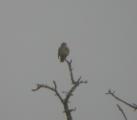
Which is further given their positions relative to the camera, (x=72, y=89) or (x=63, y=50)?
(x=63, y=50)

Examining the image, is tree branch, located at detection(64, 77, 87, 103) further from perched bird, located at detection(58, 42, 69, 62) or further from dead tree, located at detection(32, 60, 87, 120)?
perched bird, located at detection(58, 42, 69, 62)

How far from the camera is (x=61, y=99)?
820 centimetres

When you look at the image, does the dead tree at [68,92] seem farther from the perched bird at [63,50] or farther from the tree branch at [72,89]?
the perched bird at [63,50]

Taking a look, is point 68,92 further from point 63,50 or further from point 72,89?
point 63,50

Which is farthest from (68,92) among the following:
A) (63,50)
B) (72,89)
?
(63,50)

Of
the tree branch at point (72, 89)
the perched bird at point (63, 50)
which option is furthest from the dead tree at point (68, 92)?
the perched bird at point (63, 50)

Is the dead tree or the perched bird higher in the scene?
the perched bird

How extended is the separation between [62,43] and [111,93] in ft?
49.8

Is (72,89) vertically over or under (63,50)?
under

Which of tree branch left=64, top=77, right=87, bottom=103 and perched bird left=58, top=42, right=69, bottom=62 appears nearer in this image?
tree branch left=64, top=77, right=87, bottom=103

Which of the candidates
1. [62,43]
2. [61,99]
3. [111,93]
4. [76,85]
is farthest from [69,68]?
[62,43]

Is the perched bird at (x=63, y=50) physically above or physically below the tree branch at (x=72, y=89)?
above

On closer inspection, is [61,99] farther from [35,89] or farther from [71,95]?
[35,89]

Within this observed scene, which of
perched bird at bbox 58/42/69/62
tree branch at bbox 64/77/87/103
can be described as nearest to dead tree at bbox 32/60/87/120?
tree branch at bbox 64/77/87/103
